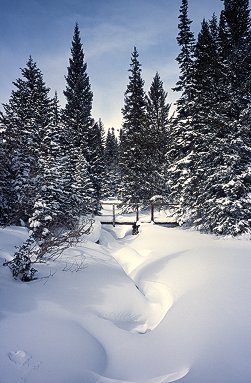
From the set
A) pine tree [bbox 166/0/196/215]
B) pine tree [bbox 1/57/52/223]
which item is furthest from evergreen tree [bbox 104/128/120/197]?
pine tree [bbox 166/0/196/215]

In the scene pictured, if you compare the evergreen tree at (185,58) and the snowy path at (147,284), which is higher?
the evergreen tree at (185,58)

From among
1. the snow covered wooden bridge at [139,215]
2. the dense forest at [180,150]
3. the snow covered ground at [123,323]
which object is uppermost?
the dense forest at [180,150]

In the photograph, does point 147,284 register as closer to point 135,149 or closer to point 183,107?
point 183,107

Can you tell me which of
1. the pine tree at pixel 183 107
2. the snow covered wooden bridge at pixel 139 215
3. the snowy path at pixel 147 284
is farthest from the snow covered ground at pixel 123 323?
the snow covered wooden bridge at pixel 139 215

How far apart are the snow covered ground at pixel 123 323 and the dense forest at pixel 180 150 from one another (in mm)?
1872

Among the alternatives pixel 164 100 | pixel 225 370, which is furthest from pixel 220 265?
pixel 164 100

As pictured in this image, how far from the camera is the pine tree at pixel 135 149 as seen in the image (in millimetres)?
21625

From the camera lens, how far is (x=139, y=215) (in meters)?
26.2

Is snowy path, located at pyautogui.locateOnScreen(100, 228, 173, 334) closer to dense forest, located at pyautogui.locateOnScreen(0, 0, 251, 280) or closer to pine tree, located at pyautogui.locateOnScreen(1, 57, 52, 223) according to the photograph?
dense forest, located at pyautogui.locateOnScreen(0, 0, 251, 280)

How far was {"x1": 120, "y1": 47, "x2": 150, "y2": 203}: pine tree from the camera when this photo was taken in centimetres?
2162

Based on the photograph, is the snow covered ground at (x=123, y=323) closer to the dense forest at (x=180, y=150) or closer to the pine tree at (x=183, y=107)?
the dense forest at (x=180, y=150)

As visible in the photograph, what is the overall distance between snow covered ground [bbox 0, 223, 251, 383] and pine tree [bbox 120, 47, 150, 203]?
1398 cm

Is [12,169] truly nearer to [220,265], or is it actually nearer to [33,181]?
[33,181]

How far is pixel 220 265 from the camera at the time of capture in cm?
743
